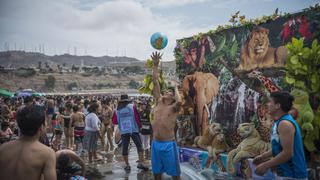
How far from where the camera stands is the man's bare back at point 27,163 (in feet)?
10.1

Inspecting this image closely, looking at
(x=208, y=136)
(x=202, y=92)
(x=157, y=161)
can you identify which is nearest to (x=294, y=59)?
(x=157, y=161)

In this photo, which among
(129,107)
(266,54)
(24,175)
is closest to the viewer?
(24,175)

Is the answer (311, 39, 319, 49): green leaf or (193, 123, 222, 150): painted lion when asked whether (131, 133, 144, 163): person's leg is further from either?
(311, 39, 319, 49): green leaf

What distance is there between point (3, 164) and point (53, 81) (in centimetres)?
7912

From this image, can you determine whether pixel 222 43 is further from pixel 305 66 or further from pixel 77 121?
pixel 77 121

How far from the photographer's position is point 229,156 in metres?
7.58

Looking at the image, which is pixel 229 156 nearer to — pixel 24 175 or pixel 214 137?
pixel 214 137

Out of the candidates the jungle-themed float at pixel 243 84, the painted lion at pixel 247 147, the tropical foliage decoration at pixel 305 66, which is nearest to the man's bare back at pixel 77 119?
the jungle-themed float at pixel 243 84

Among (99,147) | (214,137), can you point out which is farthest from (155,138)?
(99,147)

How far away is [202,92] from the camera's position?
9641 millimetres

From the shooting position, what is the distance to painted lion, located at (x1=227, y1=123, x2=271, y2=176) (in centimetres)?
715

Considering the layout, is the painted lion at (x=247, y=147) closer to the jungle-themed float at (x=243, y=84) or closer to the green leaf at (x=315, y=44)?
the jungle-themed float at (x=243, y=84)

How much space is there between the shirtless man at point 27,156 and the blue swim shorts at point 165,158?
333 cm

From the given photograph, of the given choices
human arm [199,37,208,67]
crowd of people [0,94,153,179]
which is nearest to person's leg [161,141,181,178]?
crowd of people [0,94,153,179]
